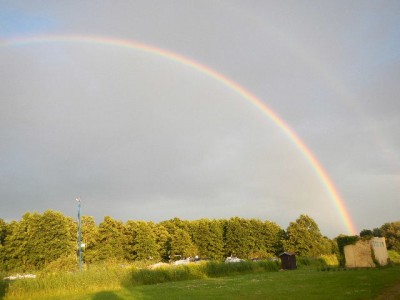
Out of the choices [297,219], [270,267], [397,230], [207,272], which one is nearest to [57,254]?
[207,272]

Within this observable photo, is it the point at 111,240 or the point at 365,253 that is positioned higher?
the point at 111,240

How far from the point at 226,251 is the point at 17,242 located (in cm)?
4208

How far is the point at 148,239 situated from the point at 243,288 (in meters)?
47.5

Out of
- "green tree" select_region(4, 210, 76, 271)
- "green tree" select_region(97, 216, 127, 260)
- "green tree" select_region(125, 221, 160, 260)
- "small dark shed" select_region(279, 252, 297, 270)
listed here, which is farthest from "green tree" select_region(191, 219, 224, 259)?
"small dark shed" select_region(279, 252, 297, 270)

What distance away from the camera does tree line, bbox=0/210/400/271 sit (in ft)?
204

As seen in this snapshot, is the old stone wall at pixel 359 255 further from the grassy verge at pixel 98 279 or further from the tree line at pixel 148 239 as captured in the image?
the tree line at pixel 148 239

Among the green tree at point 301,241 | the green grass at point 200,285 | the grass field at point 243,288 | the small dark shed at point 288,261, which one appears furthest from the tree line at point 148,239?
the grass field at point 243,288

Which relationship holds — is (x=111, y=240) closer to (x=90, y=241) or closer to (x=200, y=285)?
(x=90, y=241)

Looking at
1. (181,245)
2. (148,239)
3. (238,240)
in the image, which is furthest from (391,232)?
(148,239)

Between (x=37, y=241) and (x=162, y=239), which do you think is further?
(x=162, y=239)

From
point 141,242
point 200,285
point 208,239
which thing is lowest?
point 200,285

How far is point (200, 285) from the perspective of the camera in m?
31.4

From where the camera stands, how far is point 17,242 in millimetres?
61969

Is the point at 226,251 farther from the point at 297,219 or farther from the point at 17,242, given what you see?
the point at 17,242
